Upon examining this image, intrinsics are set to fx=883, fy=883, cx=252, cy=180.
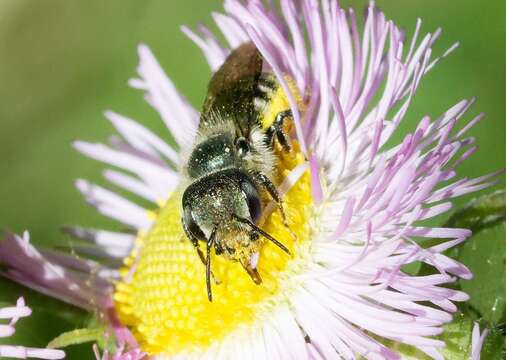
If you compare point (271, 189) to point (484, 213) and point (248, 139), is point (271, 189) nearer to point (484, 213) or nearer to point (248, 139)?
point (248, 139)

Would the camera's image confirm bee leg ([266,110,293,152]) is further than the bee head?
Yes

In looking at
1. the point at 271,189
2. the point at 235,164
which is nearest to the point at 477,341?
the point at 271,189

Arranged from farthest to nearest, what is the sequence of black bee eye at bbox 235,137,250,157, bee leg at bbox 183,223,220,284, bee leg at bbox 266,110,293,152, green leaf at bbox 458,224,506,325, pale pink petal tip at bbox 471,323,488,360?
bee leg at bbox 266,110,293,152 → black bee eye at bbox 235,137,250,157 → bee leg at bbox 183,223,220,284 → green leaf at bbox 458,224,506,325 → pale pink petal tip at bbox 471,323,488,360

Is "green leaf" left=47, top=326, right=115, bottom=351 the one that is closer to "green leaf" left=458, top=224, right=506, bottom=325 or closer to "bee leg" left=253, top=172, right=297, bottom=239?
"bee leg" left=253, top=172, right=297, bottom=239

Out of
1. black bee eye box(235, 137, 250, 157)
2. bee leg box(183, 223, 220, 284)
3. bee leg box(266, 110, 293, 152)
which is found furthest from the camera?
bee leg box(266, 110, 293, 152)

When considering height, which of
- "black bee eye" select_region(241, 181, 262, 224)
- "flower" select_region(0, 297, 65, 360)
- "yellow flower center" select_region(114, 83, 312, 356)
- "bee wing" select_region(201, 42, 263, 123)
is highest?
"bee wing" select_region(201, 42, 263, 123)

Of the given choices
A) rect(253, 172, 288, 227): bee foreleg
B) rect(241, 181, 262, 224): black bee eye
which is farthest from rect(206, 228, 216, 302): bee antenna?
rect(253, 172, 288, 227): bee foreleg
